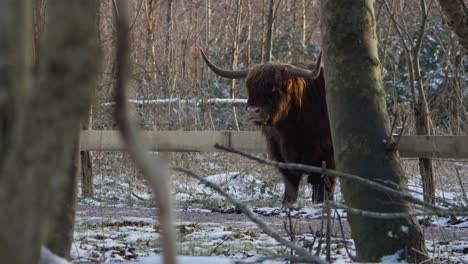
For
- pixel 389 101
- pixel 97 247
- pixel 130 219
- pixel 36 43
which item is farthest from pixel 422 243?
pixel 389 101

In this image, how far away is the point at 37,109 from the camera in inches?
44.1

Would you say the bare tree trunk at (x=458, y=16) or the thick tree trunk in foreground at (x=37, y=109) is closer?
the thick tree trunk in foreground at (x=37, y=109)

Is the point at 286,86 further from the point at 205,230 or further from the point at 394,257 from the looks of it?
the point at 394,257

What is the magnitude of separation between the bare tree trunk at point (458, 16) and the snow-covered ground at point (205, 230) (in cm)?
105

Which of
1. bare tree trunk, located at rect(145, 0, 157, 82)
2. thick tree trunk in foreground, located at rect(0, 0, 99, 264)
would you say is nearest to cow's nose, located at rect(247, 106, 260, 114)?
bare tree trunk, located at rect(145, 0, 157, 82)

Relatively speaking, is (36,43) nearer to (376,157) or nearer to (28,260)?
(376,157)

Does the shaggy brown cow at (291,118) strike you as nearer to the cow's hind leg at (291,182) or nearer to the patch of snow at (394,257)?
the cow's hind leg at (291,182)

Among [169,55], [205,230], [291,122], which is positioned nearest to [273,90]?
[291,122]

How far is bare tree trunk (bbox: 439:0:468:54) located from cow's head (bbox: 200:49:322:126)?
174 inches

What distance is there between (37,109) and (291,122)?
8042mm

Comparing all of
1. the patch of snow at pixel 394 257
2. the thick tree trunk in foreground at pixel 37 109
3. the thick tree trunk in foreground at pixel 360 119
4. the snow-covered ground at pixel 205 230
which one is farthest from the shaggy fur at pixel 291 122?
the thick tree trunk in foreground at pixel 37 109

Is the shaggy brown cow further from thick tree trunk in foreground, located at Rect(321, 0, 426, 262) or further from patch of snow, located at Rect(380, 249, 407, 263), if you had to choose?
patch of snow, located at Rect(380, 249, 407, 263)

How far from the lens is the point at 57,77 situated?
3.74 feet

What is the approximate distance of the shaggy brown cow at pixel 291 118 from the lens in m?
8.90
